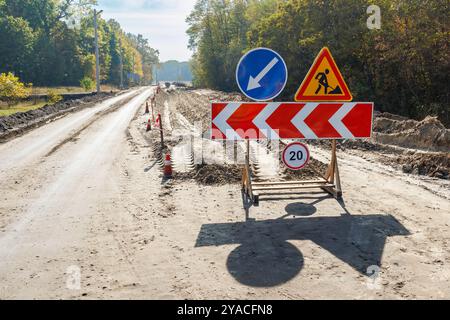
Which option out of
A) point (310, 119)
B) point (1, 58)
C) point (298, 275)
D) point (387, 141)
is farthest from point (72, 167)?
point (1, 58)

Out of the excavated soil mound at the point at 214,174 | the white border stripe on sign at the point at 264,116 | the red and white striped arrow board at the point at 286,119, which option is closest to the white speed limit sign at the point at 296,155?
the red and white striped arrow board at the point at 286,119

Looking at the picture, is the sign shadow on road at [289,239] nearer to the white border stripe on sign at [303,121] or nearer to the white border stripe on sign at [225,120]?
the white border stripe on sign at [303,121]

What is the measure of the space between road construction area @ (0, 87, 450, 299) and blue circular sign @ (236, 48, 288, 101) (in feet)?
6.55

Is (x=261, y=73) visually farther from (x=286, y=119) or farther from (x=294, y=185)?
(x=294, y=185)

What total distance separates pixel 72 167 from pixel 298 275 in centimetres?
763

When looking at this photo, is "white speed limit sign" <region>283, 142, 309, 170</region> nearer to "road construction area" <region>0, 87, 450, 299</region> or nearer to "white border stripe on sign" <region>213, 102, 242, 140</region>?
"road construction area" <region>0, 87, 450, 299</region>

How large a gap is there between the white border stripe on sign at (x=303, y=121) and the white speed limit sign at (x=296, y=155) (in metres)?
0.23

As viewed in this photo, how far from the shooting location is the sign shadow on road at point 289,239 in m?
4.09

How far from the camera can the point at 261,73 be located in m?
6.05

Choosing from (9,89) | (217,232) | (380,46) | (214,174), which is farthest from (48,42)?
(217,232)

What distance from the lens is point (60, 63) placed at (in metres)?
72.1

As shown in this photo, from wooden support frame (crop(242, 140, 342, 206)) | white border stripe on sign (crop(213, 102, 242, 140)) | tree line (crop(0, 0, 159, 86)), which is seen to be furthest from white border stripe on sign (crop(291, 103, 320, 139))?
tree line (crop(0, 0, 159, 86))

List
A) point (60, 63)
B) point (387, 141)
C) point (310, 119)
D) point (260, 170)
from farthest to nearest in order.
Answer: point (60, 63), point (387, 141), point (260, 170), point (310, 119)

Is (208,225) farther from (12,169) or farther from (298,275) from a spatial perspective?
(12,169)
